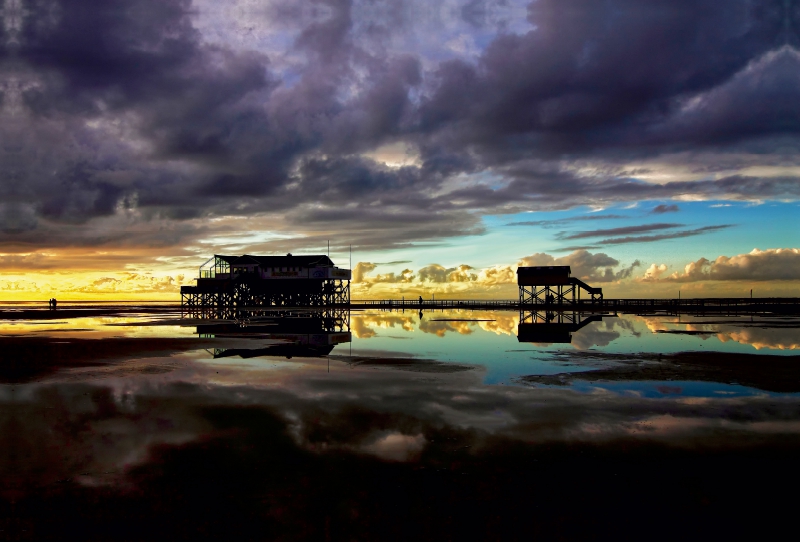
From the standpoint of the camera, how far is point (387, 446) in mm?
10984

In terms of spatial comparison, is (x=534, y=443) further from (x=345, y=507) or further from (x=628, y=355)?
(x=628, y=355)

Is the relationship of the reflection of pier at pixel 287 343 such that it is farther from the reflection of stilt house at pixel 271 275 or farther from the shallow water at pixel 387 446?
the reflection of stilt house at pixel 271 275

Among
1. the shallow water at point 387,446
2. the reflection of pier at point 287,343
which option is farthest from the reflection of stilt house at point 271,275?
the shallow water at point 387,446

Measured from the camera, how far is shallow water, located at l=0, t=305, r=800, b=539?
7848 mm

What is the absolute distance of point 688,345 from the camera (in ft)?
101

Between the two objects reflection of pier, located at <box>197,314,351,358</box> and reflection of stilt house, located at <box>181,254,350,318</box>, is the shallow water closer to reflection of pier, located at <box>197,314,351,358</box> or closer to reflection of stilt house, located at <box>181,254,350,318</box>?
reflection of pier, located at <box>197,314,351,358</box>

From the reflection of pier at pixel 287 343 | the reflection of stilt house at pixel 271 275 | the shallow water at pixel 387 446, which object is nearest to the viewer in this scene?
the shallow water at pixel 387 446

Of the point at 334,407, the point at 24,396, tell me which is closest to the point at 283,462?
the point at 334,407

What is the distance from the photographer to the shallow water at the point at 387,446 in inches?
309

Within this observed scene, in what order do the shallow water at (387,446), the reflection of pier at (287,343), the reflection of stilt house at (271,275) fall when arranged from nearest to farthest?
the shallow water at (387,446), the reflection of pier at (287,343), the reflection of stilt house at (271,275)

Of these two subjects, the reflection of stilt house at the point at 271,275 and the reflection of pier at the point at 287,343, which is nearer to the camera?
the reflection of pier at the point at 287,343

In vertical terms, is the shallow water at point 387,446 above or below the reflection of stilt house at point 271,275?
below

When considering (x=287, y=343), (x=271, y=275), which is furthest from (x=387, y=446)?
(x=271, y=275)

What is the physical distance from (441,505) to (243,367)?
16584 mm
